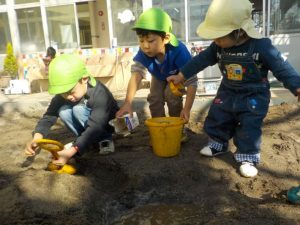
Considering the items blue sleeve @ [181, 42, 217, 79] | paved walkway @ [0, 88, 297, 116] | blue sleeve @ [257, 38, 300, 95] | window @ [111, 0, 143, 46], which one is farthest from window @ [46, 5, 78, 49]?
blue sleeve @ [257, 38, 300, 95]

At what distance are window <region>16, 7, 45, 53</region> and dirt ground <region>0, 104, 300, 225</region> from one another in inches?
221

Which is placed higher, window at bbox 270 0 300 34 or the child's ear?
window at bbox 270 0 300 34

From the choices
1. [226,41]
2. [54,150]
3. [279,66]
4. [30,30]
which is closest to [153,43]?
[226,41]

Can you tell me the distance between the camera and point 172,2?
20.5 ft

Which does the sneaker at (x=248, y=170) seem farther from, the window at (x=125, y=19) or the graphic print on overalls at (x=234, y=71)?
the window at (x=125, y=19)

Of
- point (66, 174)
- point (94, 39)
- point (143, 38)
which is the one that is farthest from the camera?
point (94, 39)

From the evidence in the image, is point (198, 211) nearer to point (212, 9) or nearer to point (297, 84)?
point (297, 84)

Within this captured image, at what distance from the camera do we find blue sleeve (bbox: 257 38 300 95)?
75.2 inches

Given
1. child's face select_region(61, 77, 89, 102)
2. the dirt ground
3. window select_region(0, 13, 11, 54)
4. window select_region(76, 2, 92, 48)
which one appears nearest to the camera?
the dirt ground

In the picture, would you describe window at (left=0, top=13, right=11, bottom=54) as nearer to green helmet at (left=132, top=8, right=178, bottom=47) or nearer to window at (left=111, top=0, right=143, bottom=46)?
window at (left=111, top=0, right=143, bottom=46)

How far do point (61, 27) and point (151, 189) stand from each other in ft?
21.3

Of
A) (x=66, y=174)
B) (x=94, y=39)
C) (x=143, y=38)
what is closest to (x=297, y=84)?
(x=143, y=38)

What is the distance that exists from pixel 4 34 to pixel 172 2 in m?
4.45

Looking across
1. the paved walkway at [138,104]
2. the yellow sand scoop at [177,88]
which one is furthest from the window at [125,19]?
the yellow sand scoop at [177,88]
